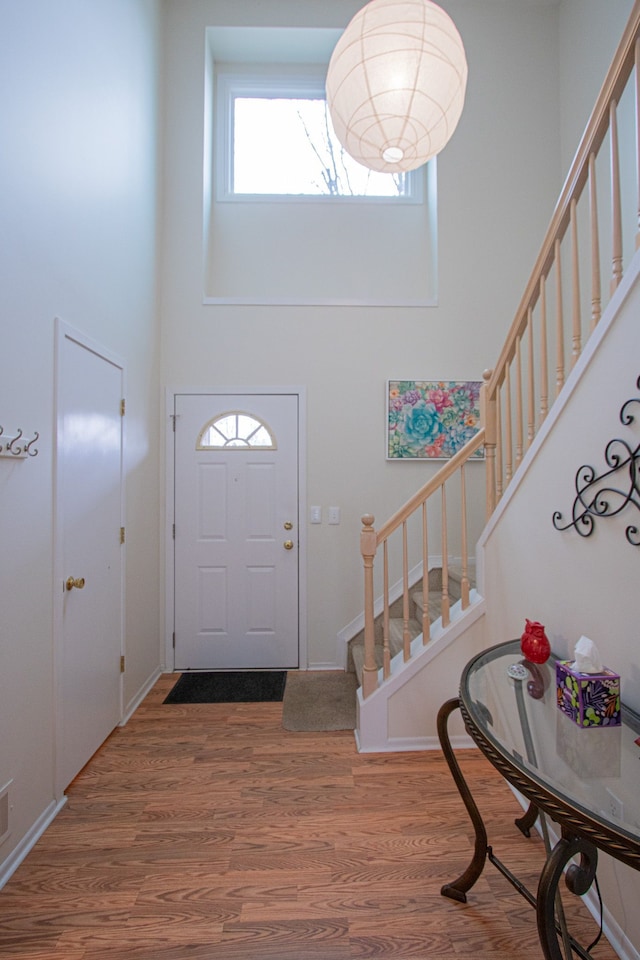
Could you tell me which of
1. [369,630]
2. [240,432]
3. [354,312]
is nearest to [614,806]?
[369,630]

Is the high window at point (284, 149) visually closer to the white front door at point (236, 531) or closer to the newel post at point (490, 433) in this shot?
the white front door at point (236, 531)

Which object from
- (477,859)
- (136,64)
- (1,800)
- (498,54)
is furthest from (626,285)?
(498,54)

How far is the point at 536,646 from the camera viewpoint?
1.41 m

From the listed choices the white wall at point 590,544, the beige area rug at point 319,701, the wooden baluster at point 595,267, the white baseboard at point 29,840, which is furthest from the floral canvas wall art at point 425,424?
the white baseboard at point 29,840

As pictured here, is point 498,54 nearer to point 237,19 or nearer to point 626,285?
point 237,19

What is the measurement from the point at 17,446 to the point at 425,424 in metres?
2.44

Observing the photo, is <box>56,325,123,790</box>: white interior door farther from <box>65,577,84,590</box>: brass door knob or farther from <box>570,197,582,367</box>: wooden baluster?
<box>570,197,582,367</box>: wooden baluster

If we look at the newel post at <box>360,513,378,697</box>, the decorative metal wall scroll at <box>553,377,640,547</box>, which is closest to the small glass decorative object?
the decorative metal wall scroll at <box>553,377,640,547</box>

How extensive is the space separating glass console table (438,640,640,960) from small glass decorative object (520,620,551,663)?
1.1 inches

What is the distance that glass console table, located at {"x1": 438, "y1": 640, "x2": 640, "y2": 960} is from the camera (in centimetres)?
79

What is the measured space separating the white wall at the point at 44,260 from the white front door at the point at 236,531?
1.81ft

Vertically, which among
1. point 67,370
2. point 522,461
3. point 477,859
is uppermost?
point 67,370

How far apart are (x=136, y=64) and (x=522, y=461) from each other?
319 cm

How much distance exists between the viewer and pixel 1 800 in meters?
1.43
